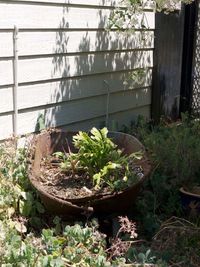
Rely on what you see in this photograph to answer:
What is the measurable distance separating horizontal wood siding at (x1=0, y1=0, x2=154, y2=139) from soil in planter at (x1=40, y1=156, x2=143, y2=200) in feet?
1.65

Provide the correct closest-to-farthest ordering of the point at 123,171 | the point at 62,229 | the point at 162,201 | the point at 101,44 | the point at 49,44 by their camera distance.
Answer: the point at 62,229
the point at 123,171
the point at 162,201
the point at 49,44
the point at 101,44

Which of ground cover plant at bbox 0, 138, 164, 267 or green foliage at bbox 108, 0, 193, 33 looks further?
green foliage at bbox 108, 0, 193, 33

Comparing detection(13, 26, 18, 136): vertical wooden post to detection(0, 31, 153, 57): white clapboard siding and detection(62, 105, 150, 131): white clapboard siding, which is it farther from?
detection(62, 105, 150, 131): white clapboard siding

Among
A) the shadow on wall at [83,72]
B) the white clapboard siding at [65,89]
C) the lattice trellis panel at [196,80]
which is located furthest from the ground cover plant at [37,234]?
the lattice trellis panel at [196,80]

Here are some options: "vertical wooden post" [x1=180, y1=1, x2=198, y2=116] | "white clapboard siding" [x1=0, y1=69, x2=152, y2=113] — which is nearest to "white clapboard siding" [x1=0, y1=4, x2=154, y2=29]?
"white clapboard siding" [x1=0, y1=69, x2=152, y2=113]

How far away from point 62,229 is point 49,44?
64.9 inches

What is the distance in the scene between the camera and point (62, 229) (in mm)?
3201

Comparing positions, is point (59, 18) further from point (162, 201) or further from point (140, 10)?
point (162, 201)

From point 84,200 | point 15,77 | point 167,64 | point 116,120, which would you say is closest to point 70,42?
point 15,77

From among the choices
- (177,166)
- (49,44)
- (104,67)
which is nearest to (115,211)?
(177,166)

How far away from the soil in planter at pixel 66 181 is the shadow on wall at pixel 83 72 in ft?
2.07

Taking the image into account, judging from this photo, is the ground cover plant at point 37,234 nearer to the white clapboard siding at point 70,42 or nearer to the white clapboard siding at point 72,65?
the white clapboard siding at point 72,65

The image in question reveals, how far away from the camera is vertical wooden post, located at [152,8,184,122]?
5.76 m

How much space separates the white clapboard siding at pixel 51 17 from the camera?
3.71 m
